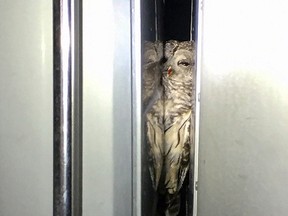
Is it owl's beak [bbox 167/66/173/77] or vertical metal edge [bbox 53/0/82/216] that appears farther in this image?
owl's beak [bbox 167/66/173/77]

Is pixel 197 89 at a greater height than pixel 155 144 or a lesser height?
greater

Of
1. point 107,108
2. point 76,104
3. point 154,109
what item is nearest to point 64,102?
point 76,104

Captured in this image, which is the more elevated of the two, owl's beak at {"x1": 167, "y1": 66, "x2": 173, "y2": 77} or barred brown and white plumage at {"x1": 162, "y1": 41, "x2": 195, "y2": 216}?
owl's beak at {"x1": 167, "y1": 66, "x2": 173, "y2": 77}

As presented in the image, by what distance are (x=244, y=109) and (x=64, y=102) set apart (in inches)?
14.1

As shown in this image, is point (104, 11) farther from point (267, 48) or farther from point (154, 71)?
point (267, 48)

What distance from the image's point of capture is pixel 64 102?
0.55 meters

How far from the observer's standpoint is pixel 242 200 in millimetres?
667

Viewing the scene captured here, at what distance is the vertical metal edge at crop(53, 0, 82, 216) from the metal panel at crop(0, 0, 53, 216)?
142mm

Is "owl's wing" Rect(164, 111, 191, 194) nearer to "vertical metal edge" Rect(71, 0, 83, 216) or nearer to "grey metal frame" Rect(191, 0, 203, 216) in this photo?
"grey metal frame" Rect(191, 0, 203, 216)

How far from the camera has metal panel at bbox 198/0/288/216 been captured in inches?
25.0

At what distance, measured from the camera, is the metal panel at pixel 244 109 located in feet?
2.08

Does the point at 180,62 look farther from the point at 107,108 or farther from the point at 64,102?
the point at 64,102

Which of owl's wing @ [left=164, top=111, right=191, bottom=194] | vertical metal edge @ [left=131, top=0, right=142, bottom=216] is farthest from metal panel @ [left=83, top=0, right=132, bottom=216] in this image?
owl's wing @ [left=164, top=111, right=191, bottom=194]

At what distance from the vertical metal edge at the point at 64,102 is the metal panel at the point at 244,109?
272mm
